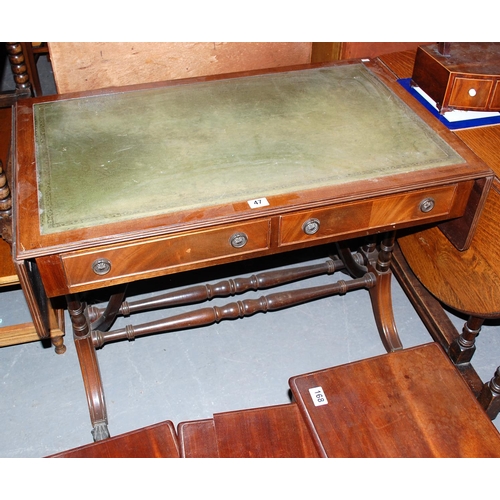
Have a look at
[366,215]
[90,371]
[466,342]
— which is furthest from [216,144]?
[466,342]

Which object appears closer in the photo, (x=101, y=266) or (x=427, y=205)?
(x=101, y=266)

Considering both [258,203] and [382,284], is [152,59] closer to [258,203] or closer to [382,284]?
[258,203]

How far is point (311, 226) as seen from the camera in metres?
1.69

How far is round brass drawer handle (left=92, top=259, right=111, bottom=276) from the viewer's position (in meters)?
1.55

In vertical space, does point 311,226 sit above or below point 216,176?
below

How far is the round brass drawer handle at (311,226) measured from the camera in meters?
1.68

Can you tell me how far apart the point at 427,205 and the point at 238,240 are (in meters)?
0.60

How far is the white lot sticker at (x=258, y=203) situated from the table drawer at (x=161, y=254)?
54mm

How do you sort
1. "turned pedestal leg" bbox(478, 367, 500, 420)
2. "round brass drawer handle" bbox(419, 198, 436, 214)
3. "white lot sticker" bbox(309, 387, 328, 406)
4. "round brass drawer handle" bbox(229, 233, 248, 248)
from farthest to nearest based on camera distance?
"turned pedestal leg" bbox(478, 367, 500, 420)
"round brass drawer handle" bbox(419, 198, 436, 214)
"round brass drawer handle" bbox(229, 233, 248, 248)
"white lot sticker" bbox(309, 387, 328, 406)

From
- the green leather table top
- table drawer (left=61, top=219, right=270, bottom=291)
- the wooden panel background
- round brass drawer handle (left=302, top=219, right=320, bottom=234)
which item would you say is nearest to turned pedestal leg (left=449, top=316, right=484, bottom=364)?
the green leather table top

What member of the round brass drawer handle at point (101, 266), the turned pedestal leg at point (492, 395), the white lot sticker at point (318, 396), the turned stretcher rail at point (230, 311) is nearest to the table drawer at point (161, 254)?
the round brass drawer handle at point (101, 266)

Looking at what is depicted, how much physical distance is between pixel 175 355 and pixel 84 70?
48.5 inches

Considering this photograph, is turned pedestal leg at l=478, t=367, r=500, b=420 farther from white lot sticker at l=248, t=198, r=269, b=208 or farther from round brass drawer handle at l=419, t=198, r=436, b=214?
white lot sticker at l=248, t=198, r=269, b=208

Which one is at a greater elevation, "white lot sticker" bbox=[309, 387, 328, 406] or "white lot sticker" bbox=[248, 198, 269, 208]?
"white lot sticker" bbox=[248, 198, 269, 208]
